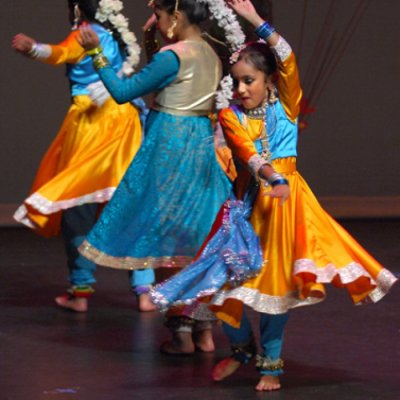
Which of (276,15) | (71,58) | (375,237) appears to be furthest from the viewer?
(276,15)

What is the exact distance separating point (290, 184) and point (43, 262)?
2.93m

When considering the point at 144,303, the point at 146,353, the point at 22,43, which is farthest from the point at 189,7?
the point at 144,303

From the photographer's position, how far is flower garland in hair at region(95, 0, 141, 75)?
5.02 metres

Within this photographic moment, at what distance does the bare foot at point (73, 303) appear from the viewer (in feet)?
17.1

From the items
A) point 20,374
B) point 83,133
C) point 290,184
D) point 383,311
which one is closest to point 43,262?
point 83,133

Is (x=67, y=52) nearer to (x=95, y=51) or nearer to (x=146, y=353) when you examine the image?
(x=95, y=51)

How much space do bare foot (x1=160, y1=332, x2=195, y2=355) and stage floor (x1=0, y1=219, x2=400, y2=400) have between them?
4 cm

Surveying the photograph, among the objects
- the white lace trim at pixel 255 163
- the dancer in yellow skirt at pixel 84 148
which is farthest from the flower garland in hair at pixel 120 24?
the white lace trim at pixel 255 163

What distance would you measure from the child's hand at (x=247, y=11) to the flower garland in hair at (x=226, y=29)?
453mm

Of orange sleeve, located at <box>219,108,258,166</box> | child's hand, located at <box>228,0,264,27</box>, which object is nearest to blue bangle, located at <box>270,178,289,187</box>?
orange sleeve, located at <box>219,108,258,166</box>

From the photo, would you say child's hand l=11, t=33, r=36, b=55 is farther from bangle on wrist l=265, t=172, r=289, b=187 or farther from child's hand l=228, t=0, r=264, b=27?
bangle on wrist l=265, t=172, r=289, b=187

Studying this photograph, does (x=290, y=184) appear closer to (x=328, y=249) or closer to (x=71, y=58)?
(x=328, y=249)

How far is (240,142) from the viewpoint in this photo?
3.82 metres

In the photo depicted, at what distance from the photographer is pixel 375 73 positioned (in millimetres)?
8578
